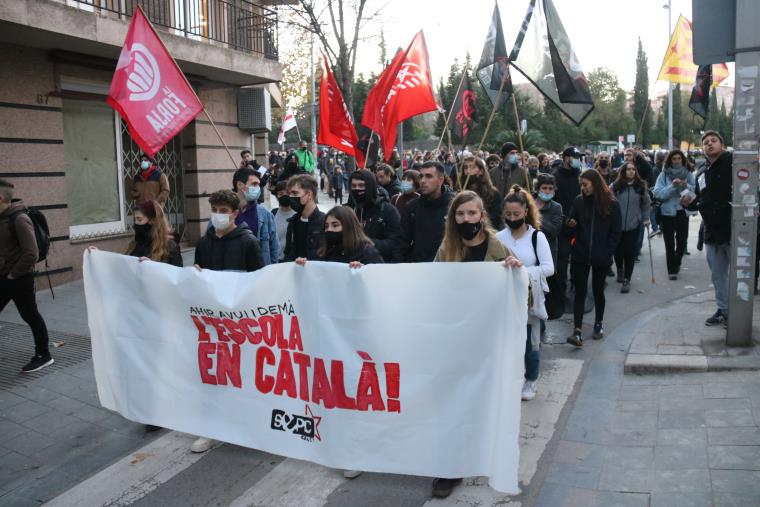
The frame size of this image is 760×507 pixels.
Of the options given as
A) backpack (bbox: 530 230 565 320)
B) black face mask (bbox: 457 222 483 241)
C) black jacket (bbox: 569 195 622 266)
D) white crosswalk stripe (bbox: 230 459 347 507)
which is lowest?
white crosswalk stripe (bbox: 230 459 347 507)

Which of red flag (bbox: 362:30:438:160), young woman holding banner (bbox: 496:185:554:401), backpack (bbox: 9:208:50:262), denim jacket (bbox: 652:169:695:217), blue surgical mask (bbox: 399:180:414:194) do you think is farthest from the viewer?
denim jacket (bbox: 652:169:695:217)

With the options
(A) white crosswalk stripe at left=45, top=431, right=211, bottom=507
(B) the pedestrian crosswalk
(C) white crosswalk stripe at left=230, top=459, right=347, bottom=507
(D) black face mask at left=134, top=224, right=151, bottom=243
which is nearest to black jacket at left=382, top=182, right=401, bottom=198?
(D) black face mask at left=134, top=224, right=151, bottom=243

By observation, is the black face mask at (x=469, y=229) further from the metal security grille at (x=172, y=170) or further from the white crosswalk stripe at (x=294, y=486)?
the metal security grille at (x=172, y=170)

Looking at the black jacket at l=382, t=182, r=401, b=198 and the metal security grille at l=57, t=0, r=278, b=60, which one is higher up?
the metal security grille at l=57, t=0, r=278, b=60

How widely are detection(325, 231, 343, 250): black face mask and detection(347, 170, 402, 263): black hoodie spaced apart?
1.39 meters

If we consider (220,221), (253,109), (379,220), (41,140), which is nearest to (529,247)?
(379,220)

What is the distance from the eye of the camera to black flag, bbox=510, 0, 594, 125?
24.7 ft

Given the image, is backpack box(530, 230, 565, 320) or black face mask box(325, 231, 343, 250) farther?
backpack box(530, 230, 565, 320)

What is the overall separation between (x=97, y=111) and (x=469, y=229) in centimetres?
922

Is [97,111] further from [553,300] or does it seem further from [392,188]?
[553,300]

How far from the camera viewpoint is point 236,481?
4453 millimetres

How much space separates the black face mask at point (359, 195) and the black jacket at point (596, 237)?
259 centimetres

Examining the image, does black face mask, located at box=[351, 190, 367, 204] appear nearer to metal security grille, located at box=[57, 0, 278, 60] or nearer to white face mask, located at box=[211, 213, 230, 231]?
white face mask, located at box=[211, 213, 230, 231]

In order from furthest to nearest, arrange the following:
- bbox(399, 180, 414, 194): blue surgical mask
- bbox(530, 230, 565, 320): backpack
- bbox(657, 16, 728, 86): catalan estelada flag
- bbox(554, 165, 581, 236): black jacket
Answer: bbox(657, 16, 728, 86): catalan estelada flag < bbox(554, 165, 581, 236): black jacket < bbox(399, 180, 414, 194): blue surgical mask < bbox(530, 230, 565, 320): backpack
